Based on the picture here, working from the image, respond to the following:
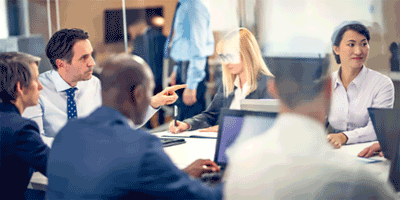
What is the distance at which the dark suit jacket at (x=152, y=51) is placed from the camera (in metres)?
4.39

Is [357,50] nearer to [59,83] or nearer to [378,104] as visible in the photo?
[378,104]

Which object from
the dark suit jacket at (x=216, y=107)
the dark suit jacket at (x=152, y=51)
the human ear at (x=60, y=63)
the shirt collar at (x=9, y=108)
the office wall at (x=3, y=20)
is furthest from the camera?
the dark suit jacket at (x=152, y=51)

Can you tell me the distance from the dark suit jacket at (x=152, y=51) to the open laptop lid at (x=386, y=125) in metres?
3.00

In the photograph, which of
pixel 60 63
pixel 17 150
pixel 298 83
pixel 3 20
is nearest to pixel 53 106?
pixel 60 63

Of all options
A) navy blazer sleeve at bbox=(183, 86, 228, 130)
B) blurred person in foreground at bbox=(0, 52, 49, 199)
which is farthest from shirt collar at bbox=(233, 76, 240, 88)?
blurred person in foreground at bbox=(0, 52, 49, 199)

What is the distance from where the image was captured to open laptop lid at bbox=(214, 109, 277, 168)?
1.65 metres

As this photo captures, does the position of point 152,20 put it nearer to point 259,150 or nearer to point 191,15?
point 191,15

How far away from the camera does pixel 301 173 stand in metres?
1.12

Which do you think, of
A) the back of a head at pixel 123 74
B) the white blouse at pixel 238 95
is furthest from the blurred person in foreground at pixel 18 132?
the white blouse at pixel 238 95

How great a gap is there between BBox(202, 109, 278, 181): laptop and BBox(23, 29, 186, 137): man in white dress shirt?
1.91ft

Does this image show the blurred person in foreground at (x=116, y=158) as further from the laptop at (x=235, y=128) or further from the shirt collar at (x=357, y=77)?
the shirt collar at (x=357, y=77)

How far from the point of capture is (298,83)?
127 cm

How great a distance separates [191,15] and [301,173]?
2683 mm

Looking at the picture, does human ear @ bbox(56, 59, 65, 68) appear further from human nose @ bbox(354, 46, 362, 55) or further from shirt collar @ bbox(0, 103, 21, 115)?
human nose @ bbox(354, 46, 362, 55)
